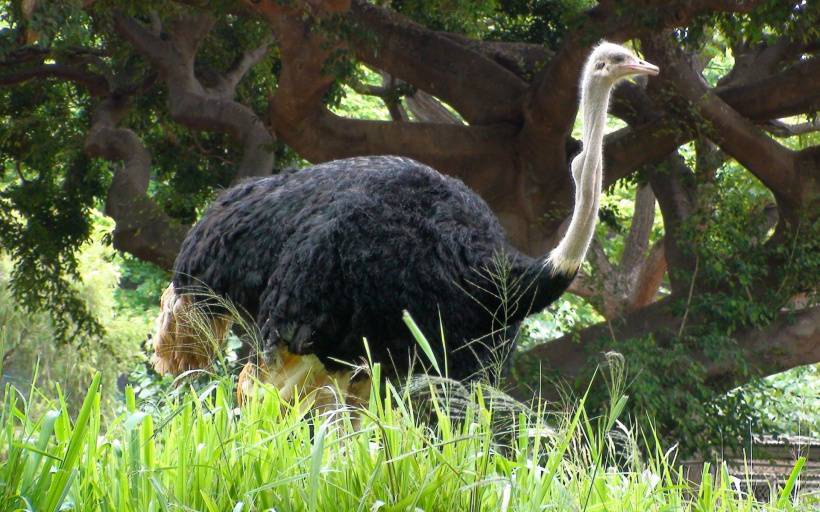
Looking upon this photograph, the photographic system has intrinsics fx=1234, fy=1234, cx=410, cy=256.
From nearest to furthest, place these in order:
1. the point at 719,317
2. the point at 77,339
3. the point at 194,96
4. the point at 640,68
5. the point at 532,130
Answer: the point at 640,68
the point at 532,130
the point at 719,317
the point at 194,96
the point at 77,339

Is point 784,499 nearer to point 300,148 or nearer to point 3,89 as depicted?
point 300,148

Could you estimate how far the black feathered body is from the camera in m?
4.30

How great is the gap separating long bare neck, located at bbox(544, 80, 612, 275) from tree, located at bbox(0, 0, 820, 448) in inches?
97.0

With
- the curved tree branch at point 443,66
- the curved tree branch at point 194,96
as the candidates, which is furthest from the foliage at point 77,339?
the curved tree branch at point 443,66

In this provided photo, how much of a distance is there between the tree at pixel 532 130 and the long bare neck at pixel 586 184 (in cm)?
247

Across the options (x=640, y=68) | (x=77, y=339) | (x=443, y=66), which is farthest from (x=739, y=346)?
(x=77, y=339)

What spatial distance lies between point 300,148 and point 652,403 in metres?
2.76

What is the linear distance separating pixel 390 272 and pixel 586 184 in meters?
0.74

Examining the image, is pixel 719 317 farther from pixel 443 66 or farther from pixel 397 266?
pixel 397 266

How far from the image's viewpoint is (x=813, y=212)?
25.2ft

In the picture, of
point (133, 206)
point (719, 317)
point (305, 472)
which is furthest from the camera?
point (133, 206)

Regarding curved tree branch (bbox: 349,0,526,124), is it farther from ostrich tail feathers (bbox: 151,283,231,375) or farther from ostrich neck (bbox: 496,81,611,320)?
ostrich neck (bbox: 496,81,611,320)

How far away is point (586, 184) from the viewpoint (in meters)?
4.15

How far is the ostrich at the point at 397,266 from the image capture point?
4.28m
